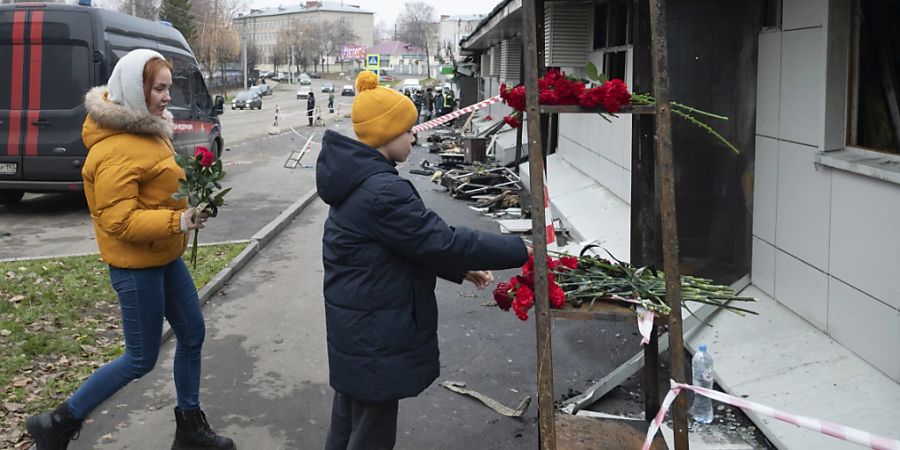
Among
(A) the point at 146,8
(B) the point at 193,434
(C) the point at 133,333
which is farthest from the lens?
(A) the point at 146,8

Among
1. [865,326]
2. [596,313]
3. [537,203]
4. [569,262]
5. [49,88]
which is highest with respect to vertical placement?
[49,88]

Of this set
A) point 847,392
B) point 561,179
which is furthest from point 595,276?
point 561,179

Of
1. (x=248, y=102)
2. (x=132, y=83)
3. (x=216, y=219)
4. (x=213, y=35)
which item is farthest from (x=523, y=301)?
(x=213, y=35)

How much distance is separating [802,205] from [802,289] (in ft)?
1.75

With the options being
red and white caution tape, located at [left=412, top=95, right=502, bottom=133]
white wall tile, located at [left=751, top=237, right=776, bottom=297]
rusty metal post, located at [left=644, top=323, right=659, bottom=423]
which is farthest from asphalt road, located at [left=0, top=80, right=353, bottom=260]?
rusty metal post, located at [left=644, top=323, right=659, bottom=423]

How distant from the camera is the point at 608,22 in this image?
37.3ft

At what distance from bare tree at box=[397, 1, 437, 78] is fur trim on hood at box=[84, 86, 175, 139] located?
122420mm

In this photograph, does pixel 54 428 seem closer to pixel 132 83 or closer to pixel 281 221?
pixel 132 83

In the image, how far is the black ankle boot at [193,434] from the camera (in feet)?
14.4

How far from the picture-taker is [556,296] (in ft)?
11.1

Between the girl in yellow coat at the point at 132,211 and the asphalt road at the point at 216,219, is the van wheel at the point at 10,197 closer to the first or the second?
the asphalt road at the point at 216,219

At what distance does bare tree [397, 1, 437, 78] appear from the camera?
131000mm

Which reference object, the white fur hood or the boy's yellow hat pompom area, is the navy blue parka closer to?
the boy's yellow hat pompom area

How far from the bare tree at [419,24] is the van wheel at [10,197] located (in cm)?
11312
